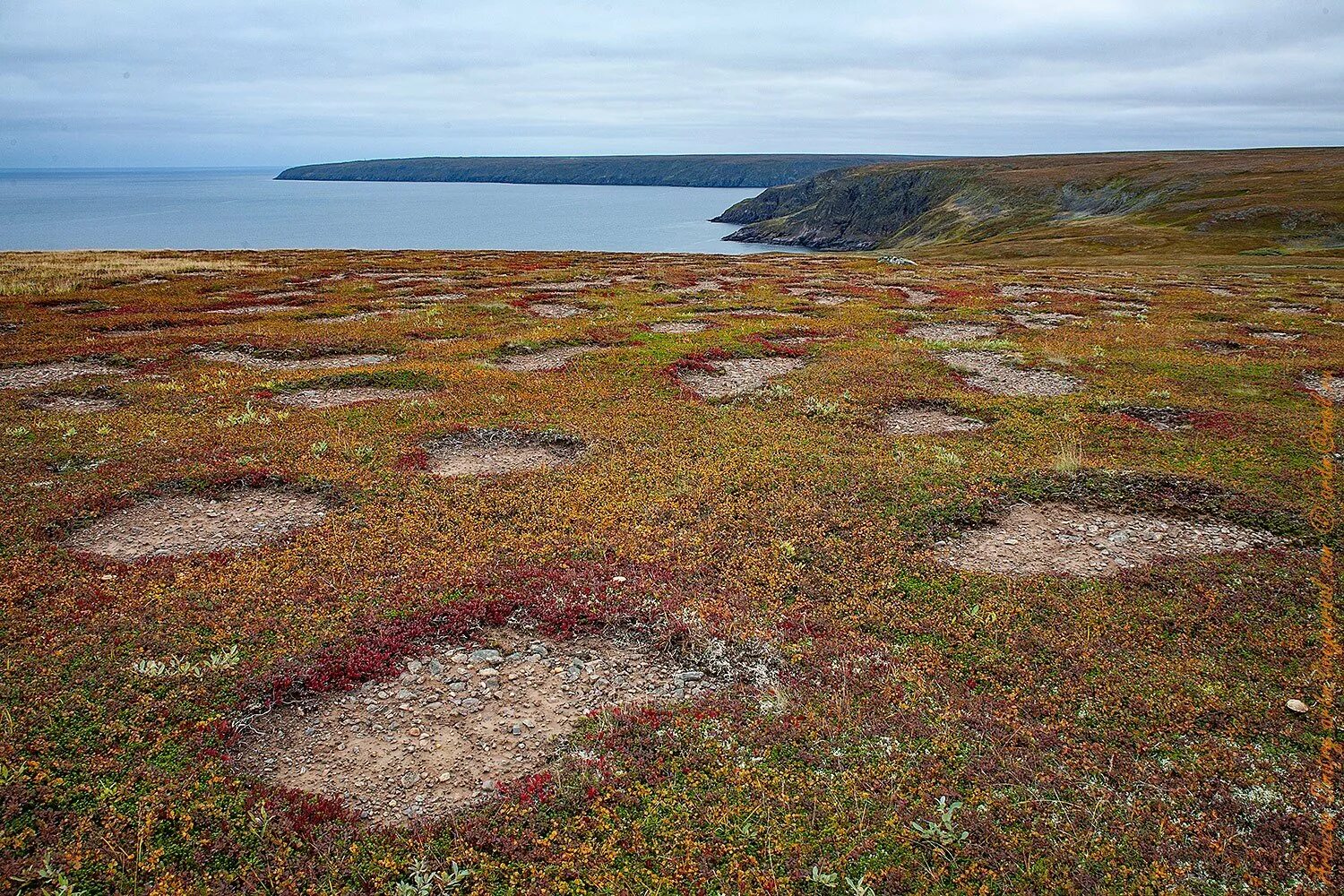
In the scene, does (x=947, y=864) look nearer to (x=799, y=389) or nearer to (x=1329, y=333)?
(x=799, y=389)

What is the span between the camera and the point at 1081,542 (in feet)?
41.3

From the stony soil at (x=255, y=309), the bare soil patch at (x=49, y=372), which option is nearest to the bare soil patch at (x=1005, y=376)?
the bare soil patch at (x=49, y=372)

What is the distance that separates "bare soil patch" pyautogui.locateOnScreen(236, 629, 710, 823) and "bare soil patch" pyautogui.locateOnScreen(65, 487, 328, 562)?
5247mm

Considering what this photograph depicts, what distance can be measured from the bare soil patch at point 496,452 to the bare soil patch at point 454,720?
259 inches

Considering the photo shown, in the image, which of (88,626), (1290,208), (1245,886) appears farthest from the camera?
(1290,208)

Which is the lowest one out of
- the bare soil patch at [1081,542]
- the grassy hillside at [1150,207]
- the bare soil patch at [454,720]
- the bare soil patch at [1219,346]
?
the bare soil patch at [454,720]

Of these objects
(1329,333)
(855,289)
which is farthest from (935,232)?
A: (1329,333)

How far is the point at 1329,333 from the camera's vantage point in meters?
32.7

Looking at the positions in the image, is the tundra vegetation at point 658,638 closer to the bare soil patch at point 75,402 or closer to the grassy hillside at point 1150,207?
the bare soil patch at point 75,402

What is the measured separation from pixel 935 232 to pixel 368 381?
552 feet

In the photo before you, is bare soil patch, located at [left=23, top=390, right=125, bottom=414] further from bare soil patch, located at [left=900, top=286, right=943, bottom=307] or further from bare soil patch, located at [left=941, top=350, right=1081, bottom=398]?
bare soil patch, located at [left=900, top=286, right=943, bottom=307]

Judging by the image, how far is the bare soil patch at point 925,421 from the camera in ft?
61.0

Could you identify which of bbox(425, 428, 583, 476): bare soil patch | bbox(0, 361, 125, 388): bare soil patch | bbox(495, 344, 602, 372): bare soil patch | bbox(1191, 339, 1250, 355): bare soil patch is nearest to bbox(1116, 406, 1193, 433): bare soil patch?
bbox(1191, 339, 1250, 355): bare soil patch

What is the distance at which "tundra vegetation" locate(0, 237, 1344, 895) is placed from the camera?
6559mm
